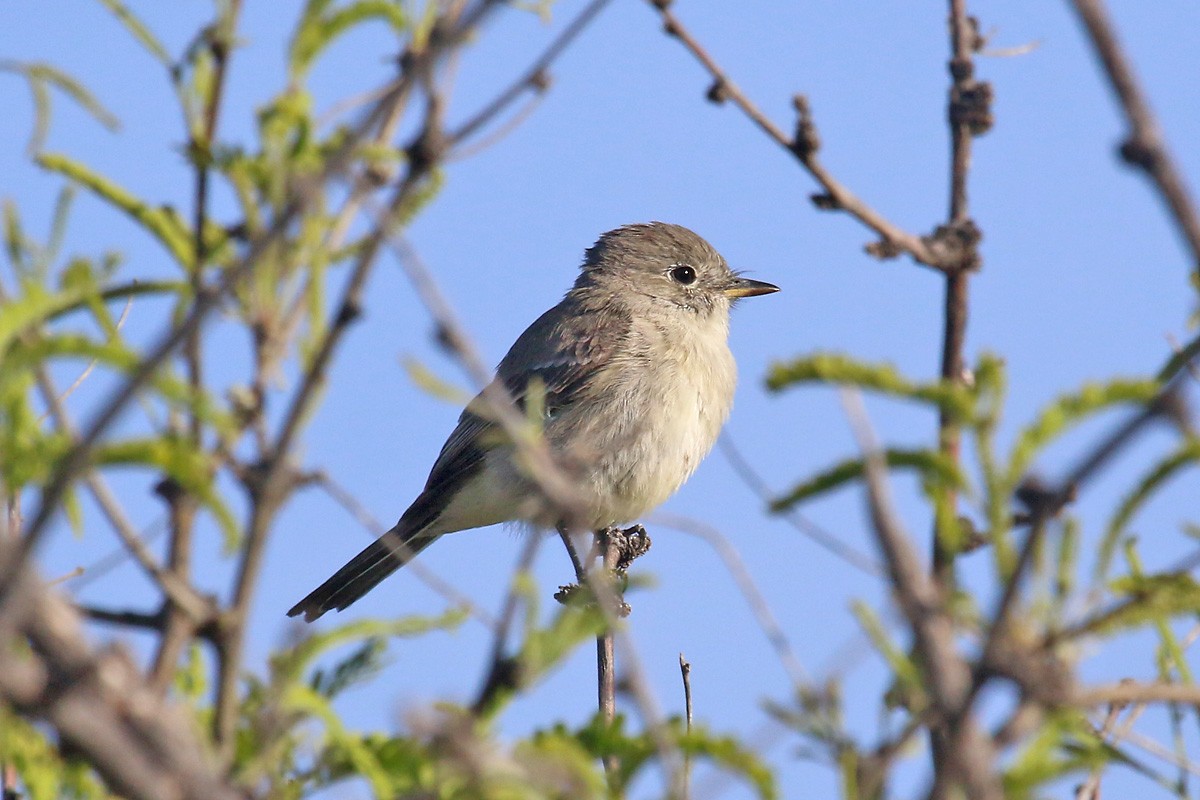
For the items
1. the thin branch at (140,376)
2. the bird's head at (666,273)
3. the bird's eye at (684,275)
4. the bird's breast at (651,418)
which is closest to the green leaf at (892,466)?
the thin branch at (140,376)

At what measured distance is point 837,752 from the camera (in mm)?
1896

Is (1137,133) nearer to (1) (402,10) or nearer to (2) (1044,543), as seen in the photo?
(2) (1044,543)

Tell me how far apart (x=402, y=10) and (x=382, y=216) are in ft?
2.10

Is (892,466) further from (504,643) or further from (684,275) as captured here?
(684,275)

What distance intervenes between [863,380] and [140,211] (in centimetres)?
118

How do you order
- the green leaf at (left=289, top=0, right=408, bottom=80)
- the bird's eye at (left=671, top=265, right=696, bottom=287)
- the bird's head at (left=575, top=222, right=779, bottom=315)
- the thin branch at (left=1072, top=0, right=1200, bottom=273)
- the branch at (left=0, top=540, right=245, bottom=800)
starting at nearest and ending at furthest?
the thin branch at (left=1072, top=0, right=1200, bottom=273)
the branch at (left=0, top=540, right=245, bottom=800)
the green leaf at (left=289, top=0, right=408, bottom=80)
the bird's head at (left=575, top=222, right=779, bottom=315)
the bird's eye at (left=671, top=265, right=696, bottom=287)

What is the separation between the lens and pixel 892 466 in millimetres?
1739

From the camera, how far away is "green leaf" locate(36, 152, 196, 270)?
2.14m

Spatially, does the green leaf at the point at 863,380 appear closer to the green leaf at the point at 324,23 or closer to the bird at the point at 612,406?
the green leaf at the point at 324,23

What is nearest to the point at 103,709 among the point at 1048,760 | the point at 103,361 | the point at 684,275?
the point at 103,361

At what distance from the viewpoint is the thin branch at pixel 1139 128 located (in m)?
1.24

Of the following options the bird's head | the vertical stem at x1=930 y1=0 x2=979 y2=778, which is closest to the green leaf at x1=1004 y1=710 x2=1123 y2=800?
the vertical stem at x1=930 y1=0 x2=979 y2=778

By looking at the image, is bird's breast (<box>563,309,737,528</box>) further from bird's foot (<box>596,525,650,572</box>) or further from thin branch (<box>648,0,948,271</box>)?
thin branch (<box>648,0,948,271</box>)

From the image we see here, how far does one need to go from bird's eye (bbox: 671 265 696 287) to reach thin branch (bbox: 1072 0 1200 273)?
8468 millimetres
